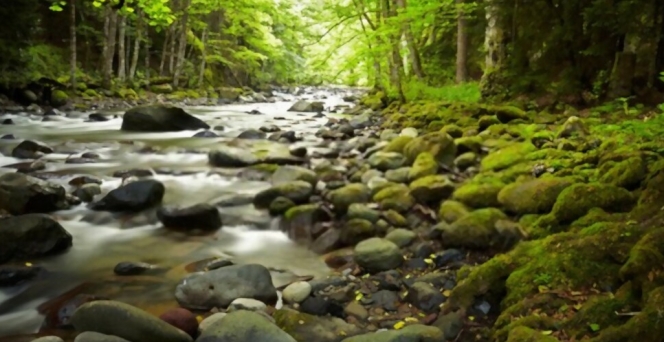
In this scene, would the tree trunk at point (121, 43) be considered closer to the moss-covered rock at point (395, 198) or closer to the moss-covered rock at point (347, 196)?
the moss-covered rock at point (347, 196)

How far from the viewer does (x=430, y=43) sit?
1989 cm

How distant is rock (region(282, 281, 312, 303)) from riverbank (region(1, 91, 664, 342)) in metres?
0.02

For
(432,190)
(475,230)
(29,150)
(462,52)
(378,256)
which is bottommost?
(378,256)

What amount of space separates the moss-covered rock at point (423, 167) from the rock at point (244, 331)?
3.73 m

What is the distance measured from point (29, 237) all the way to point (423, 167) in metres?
4.62

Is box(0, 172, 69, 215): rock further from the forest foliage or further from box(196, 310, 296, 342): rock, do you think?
the forest foliage

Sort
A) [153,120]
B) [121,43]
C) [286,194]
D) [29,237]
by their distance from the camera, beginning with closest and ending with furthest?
[29,237] → [286,194] → [153,120] → [121,43]

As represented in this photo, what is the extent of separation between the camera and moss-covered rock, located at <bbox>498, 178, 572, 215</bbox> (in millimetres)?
4730

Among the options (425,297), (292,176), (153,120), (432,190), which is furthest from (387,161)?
(153,120)

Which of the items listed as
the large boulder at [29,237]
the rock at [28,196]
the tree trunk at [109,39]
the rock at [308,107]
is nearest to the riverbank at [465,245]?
the rock at [28,196]

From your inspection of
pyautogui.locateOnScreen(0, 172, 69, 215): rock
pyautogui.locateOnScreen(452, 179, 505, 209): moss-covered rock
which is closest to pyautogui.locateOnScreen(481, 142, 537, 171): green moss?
pyautogui.locateOnScreen(452, 179, 505, 209): moss-covered rock

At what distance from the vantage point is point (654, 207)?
3.79 meters

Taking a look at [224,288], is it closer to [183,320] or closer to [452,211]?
[183,320]

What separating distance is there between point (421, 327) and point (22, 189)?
208 inches
